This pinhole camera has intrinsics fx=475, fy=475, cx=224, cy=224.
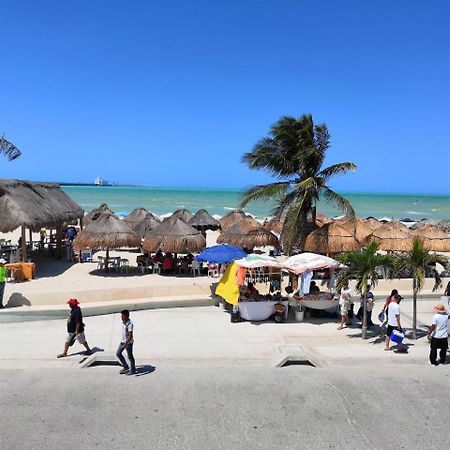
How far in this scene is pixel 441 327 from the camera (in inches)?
341

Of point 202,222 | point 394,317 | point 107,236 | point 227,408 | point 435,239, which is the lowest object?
point 227,408

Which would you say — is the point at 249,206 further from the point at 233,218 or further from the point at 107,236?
the point at 107,236

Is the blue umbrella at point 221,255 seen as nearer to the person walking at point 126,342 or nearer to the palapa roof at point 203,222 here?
the person walking at point 126,342

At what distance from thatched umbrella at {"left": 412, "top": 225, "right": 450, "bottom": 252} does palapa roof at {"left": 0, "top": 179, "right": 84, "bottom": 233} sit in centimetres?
1489

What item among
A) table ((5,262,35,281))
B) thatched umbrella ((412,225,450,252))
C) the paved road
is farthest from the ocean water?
the paved road

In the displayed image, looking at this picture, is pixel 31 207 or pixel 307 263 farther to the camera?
pixel 31 207

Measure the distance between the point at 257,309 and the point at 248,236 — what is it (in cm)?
739

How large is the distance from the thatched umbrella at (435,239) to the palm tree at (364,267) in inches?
387

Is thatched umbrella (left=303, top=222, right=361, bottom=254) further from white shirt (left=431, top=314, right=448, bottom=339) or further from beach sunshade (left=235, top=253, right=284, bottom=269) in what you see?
white shirt (left=431, top=314, right=448, bottom=339)

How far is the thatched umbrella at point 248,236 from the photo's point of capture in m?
18.6

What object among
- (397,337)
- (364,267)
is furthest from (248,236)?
(397,337)

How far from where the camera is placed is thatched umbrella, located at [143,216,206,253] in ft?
56.8

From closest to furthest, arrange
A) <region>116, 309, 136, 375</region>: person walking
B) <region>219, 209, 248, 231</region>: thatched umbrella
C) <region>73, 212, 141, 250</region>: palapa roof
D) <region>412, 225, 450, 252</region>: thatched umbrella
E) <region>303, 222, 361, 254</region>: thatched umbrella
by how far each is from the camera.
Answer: <region>116, 309, 136, 375</region>: person walking < <region>303, 222, 361, 254</region>: thatched umbrella < <region>73, 212, 141, 250</region>: palapa roof < <region>412, 225, 450, 252</region>: thatched umbrella < <region>219, 209, 248, 231</region>: thatched umbrella

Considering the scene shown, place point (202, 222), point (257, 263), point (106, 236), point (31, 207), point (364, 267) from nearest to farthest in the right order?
point (364, 267)
point (257, 263)
point (106, 236)
point (31, 207)
point (202, 222)
